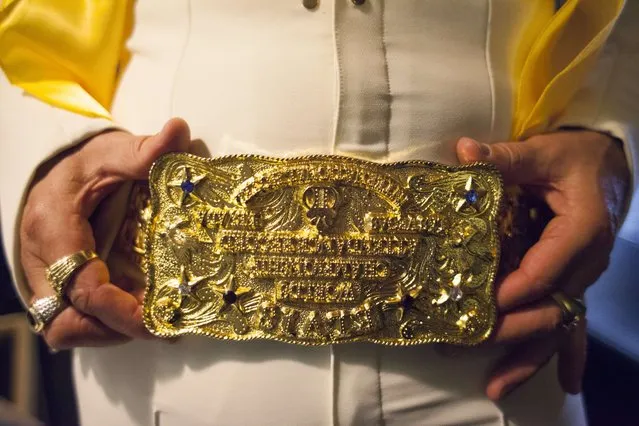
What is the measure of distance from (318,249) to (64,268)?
10.0 inches

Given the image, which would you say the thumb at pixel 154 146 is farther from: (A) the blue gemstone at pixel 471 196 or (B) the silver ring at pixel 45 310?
(A) the blue gemstone at pixel 471 196

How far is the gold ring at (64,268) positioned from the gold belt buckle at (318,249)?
7cm

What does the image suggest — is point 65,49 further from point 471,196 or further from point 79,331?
point 471,196

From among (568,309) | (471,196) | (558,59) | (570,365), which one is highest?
(558,59)

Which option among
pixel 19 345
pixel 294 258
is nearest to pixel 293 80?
pixel 294 258

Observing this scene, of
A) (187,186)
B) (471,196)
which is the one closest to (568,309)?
(471,196)

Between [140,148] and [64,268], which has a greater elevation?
[140,148]

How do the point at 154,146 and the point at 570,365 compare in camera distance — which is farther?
the point at 570,365

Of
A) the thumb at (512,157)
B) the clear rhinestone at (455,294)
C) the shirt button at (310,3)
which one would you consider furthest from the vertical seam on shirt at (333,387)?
the shirt button at (310,3)

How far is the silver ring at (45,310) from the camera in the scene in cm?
58

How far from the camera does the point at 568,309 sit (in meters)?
0.59

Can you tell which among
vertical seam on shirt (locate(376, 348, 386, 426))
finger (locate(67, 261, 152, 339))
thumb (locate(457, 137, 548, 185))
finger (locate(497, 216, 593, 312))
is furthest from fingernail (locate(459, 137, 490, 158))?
finger (locate(67, 261, 152, 339))

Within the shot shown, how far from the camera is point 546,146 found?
0.60 m

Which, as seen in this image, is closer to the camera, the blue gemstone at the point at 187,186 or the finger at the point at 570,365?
the blue gemstone at the point at 187,186
